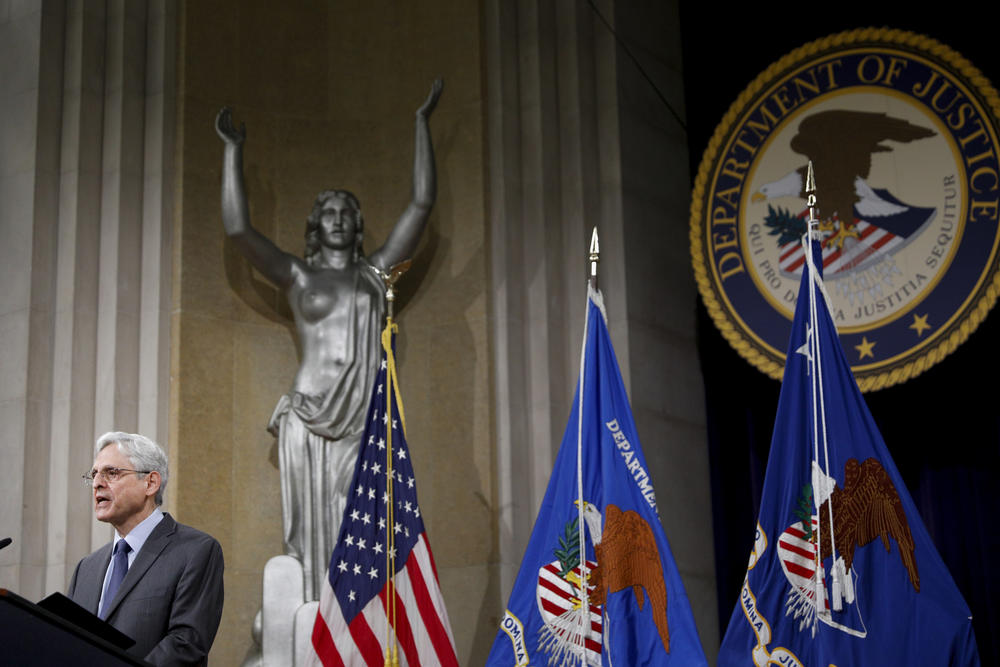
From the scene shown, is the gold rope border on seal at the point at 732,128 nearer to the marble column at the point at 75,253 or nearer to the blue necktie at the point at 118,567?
the marble column at the point at 75,253

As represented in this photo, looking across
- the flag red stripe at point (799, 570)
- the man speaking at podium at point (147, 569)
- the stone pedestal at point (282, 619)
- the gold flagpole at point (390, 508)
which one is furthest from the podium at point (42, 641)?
the stone pedestal at point (282, 619)

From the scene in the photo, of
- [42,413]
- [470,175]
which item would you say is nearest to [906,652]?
[470,175]

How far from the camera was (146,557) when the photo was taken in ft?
12.8

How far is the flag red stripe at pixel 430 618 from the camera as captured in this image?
20.5 ft

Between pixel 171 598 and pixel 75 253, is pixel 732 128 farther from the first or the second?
pixel 171 598

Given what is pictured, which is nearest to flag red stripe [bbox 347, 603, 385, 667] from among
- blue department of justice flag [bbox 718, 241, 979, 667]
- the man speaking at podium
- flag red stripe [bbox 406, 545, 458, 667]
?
flag red stripe [bbox 406, 545, 458, 667]

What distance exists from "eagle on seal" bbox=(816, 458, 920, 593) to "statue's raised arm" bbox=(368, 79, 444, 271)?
266 cm

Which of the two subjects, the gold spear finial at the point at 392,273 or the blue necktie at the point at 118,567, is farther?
the gold spear finial at the point at 392,273

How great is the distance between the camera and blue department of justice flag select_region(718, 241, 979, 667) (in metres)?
5.26

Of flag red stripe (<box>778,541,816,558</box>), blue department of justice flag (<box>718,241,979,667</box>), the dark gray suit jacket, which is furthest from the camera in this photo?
flag red stripe (<box>778,541,816,558</box>)

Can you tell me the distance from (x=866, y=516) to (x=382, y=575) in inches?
85.1

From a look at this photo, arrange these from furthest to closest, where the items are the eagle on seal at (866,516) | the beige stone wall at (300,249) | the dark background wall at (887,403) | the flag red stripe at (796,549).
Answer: the beige stone wall at (300,249) → the dark background wall at (887,403) → the flag red stripe at (796,549) → the eagle on seal at (866,516)

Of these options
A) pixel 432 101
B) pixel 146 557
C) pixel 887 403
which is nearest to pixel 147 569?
pixel 146 557

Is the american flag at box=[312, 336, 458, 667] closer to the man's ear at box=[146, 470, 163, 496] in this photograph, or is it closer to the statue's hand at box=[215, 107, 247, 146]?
the statue's hand at box=[215, 107, 247, 146]
